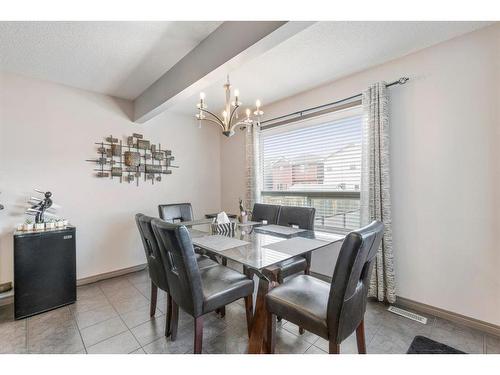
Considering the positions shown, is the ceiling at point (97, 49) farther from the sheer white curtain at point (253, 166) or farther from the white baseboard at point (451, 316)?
the white baseboard at point (451, 316)

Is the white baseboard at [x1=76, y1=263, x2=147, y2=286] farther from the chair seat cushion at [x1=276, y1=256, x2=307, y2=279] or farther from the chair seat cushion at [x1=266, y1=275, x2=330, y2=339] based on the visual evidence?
the chair seat cushion at [x1=266, y1=275, x2=330, y2=339]

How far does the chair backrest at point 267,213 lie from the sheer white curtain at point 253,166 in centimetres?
61

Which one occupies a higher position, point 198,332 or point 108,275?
point 198,332

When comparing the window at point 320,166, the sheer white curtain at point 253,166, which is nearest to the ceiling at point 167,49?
the window at point 320,166

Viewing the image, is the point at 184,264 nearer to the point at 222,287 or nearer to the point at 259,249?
the point at 222,287

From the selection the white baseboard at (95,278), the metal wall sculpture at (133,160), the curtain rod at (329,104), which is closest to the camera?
the curtain rod at (329,104)

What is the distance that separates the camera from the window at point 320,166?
2.66 m

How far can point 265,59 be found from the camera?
7.36 ft

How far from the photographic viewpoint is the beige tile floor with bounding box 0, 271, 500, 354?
1669mm

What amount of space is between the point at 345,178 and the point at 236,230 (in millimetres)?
1460

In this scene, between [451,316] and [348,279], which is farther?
[451,316]

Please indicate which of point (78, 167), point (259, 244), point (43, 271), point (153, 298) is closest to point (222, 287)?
point (259, 244)

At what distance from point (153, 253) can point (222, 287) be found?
69 cm

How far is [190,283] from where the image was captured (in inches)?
55.4
